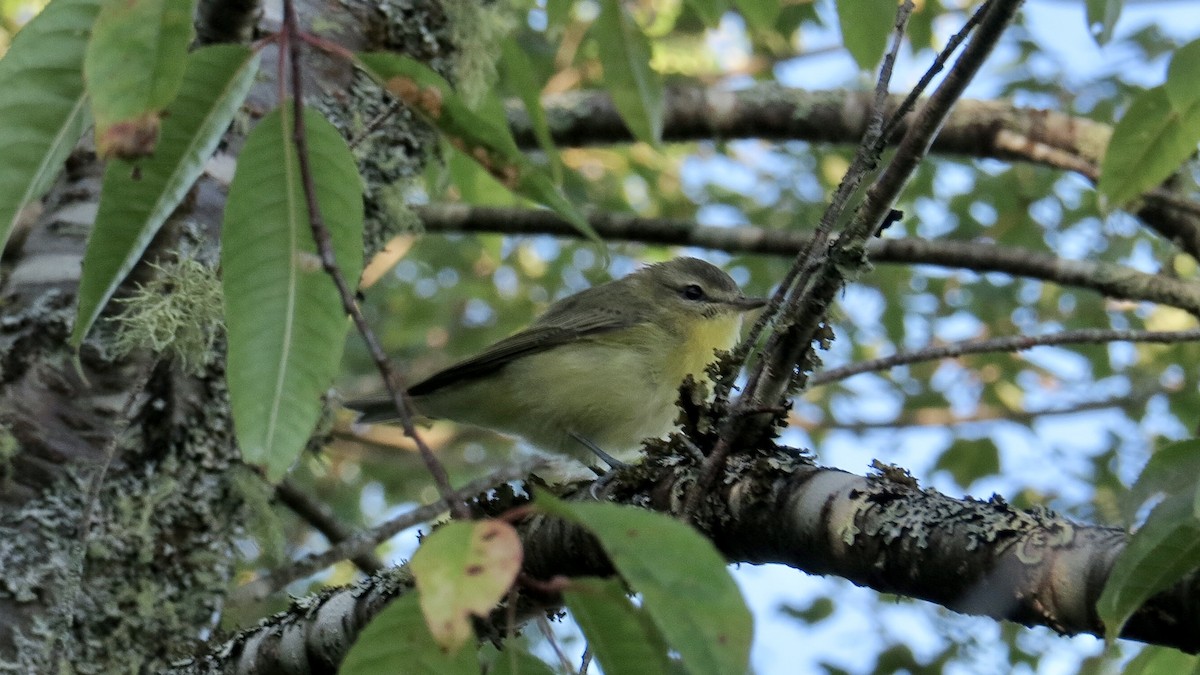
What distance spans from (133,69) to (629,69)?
89.3 inches

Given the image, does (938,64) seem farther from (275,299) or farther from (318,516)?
(318,516)

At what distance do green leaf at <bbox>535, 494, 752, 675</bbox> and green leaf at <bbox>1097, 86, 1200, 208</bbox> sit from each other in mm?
2472

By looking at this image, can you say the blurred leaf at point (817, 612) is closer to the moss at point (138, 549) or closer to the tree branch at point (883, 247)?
the tree branch at point (883, 247)

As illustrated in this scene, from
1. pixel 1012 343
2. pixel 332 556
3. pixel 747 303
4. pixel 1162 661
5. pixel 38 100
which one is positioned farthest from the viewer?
pixel 747 303

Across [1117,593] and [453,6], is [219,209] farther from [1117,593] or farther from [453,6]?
[1117,593]

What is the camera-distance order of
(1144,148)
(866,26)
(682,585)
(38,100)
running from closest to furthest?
(682,585)
(38,100)
(866,26)
(1144,148)

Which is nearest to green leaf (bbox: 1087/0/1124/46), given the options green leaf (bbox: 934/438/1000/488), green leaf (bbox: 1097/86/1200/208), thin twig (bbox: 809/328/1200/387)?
green leaf (bbox: 1097/86/1200/208)

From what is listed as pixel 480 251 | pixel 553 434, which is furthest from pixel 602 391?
pixel 480 251

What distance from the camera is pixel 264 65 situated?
4242 mm

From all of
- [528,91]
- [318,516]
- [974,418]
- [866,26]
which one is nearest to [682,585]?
[866,26]

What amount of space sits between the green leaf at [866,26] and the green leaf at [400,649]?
1.96 m

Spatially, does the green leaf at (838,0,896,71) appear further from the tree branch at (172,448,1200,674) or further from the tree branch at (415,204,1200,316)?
the tree branch at (415,204,1200,316)

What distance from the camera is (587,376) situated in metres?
5.72

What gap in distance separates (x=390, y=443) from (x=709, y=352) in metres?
2.39
